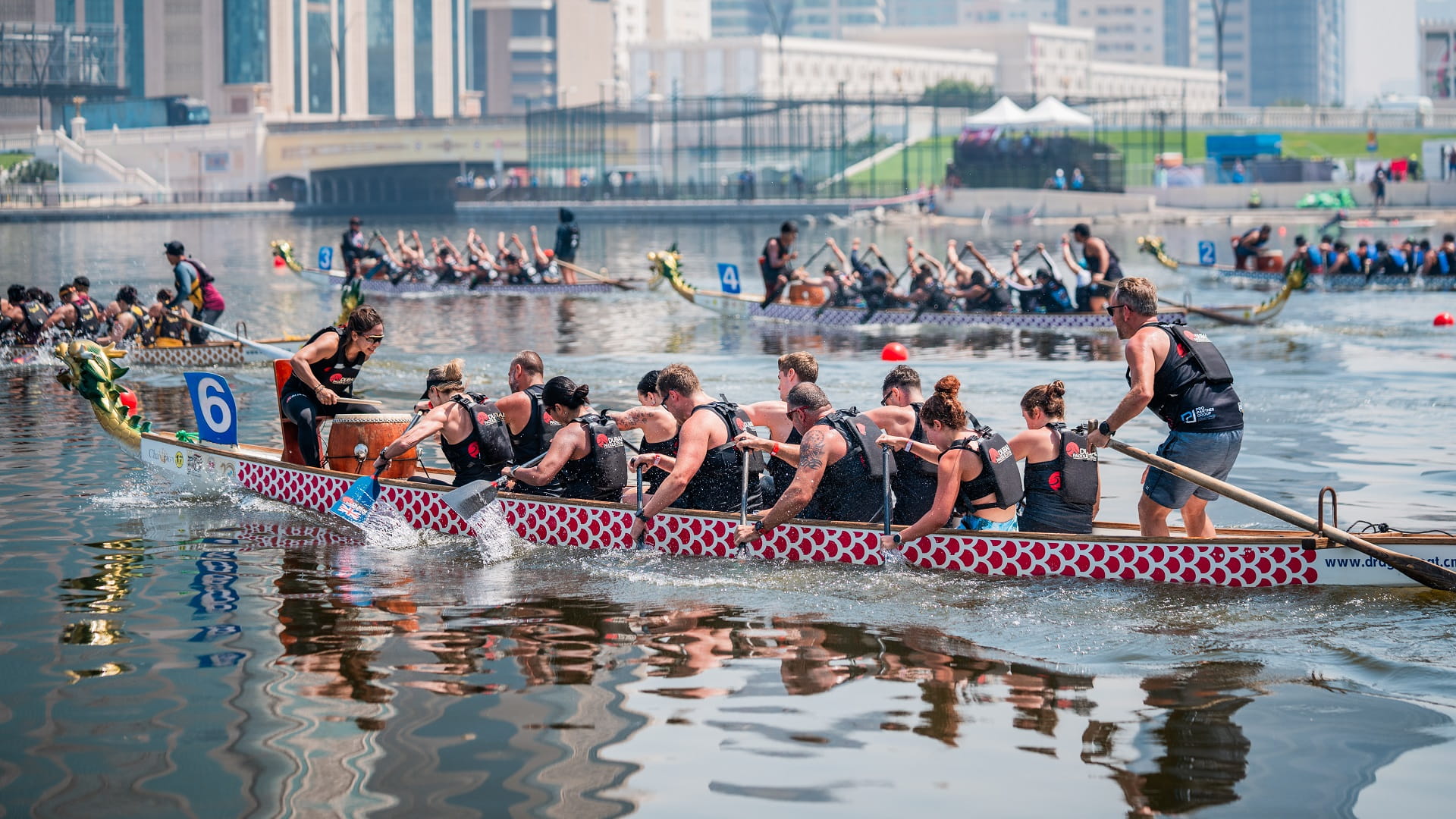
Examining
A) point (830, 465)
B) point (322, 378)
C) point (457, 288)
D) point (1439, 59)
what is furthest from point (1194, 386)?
point (1439, 59)

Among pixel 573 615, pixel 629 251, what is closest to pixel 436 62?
pixel 629 251

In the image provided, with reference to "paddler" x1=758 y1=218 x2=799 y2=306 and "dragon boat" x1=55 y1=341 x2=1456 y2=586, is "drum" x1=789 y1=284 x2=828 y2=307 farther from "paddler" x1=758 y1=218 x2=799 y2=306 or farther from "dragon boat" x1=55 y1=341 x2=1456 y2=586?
"dragon boat" x1=55 y1=341 x2=1456 y2=586

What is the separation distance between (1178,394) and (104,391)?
11.7 m

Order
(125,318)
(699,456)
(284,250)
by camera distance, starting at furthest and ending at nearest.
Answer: (284,250) → (125,318) → (699,456)

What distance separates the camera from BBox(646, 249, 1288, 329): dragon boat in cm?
3294

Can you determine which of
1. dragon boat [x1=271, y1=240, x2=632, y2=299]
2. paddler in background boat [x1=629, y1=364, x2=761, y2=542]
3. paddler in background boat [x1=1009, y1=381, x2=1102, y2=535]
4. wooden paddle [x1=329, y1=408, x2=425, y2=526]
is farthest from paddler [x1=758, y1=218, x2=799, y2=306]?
paddler in background boat [x1=1009, y1=381, x2=1102, y2=535]

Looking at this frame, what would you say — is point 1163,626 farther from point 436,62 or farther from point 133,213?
point 436,62

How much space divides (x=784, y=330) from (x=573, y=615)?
23.1m

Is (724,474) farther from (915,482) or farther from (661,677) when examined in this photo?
(661,677)

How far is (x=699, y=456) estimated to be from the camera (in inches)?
531

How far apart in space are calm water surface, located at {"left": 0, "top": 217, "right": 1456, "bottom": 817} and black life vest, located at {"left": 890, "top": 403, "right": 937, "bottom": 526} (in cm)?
51

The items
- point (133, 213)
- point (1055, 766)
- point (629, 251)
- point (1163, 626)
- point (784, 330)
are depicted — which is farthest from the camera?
point (133, 213)

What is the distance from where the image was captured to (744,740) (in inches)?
380

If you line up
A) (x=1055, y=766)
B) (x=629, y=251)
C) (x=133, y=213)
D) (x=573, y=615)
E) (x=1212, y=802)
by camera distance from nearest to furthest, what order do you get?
(x=1212, y=802), (x=1055, y=766), (x=573, y=615), (x=629, y=251), (x=133, y=213)
